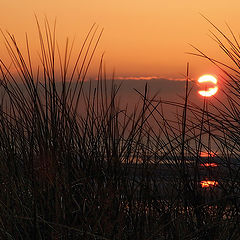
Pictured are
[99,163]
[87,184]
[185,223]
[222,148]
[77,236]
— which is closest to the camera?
[77,236]

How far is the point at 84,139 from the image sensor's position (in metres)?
2.31

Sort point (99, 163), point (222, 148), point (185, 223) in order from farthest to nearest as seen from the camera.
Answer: point (222, 148) → point (185, 223) → point (99, 163)

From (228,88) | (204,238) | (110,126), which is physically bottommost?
(204,238)

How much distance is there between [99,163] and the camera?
2211mm

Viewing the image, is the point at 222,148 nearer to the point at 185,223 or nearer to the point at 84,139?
the point at 185,223

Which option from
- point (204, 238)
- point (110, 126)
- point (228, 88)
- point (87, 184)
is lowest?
point (204, 238)

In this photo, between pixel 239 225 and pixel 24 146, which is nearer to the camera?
pixel 239 225

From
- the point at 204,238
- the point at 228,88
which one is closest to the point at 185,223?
the point at 204,238

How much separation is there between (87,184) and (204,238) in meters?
0.63

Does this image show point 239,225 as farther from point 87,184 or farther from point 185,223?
point 87,184

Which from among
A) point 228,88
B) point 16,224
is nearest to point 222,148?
point 228,88

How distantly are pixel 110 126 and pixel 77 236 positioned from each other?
0.56 metres

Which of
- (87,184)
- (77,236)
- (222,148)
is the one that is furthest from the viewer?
(222,148)

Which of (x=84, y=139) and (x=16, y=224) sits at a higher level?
(x=84, y=139)
